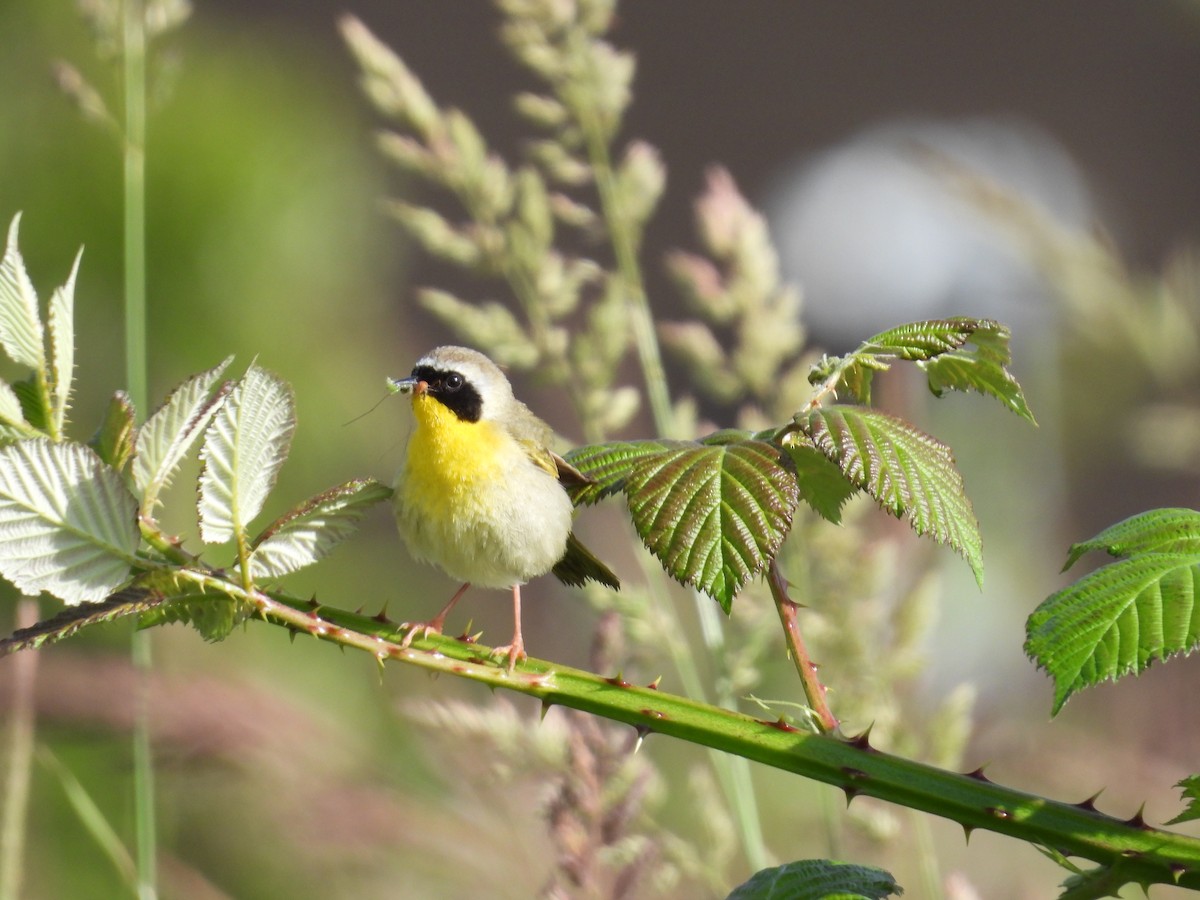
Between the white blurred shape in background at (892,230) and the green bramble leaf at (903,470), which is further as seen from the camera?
the white blurred shape in background at (892,230)

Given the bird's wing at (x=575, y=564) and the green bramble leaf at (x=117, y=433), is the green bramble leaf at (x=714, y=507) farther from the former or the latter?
the bird's wing at (x=575, y=564)

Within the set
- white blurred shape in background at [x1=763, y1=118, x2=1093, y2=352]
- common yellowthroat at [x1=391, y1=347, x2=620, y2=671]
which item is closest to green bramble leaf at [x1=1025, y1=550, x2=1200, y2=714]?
common yellowthroat at [x1=391, y1=347, x2=620, y2=671]

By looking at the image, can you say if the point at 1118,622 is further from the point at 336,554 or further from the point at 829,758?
the point at 336,554

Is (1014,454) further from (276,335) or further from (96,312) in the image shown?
(96,312)

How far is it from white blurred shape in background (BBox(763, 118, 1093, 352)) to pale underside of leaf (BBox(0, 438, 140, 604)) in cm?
275

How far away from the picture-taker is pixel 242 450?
66cm

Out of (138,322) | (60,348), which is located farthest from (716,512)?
(138,322)

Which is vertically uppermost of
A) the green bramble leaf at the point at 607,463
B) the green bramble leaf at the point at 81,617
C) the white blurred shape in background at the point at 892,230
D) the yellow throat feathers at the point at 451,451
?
the white blurred shape in background at the point at 892,230

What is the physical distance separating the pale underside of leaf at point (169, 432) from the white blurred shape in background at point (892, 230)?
8.89 ft

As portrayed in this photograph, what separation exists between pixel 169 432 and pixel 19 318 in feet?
0.32

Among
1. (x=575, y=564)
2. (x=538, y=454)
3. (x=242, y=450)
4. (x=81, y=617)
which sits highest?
(x=538, y=454)

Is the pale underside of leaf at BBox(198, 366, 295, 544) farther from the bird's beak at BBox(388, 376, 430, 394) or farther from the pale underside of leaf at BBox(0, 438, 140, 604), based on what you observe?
the bird's beak at BBox(388, 376, 430, 394)

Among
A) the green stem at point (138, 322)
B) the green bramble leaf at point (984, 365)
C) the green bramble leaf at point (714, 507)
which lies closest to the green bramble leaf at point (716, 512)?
the green bramble leaf at point (714, 507)

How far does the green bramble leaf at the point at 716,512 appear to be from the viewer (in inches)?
25.8
